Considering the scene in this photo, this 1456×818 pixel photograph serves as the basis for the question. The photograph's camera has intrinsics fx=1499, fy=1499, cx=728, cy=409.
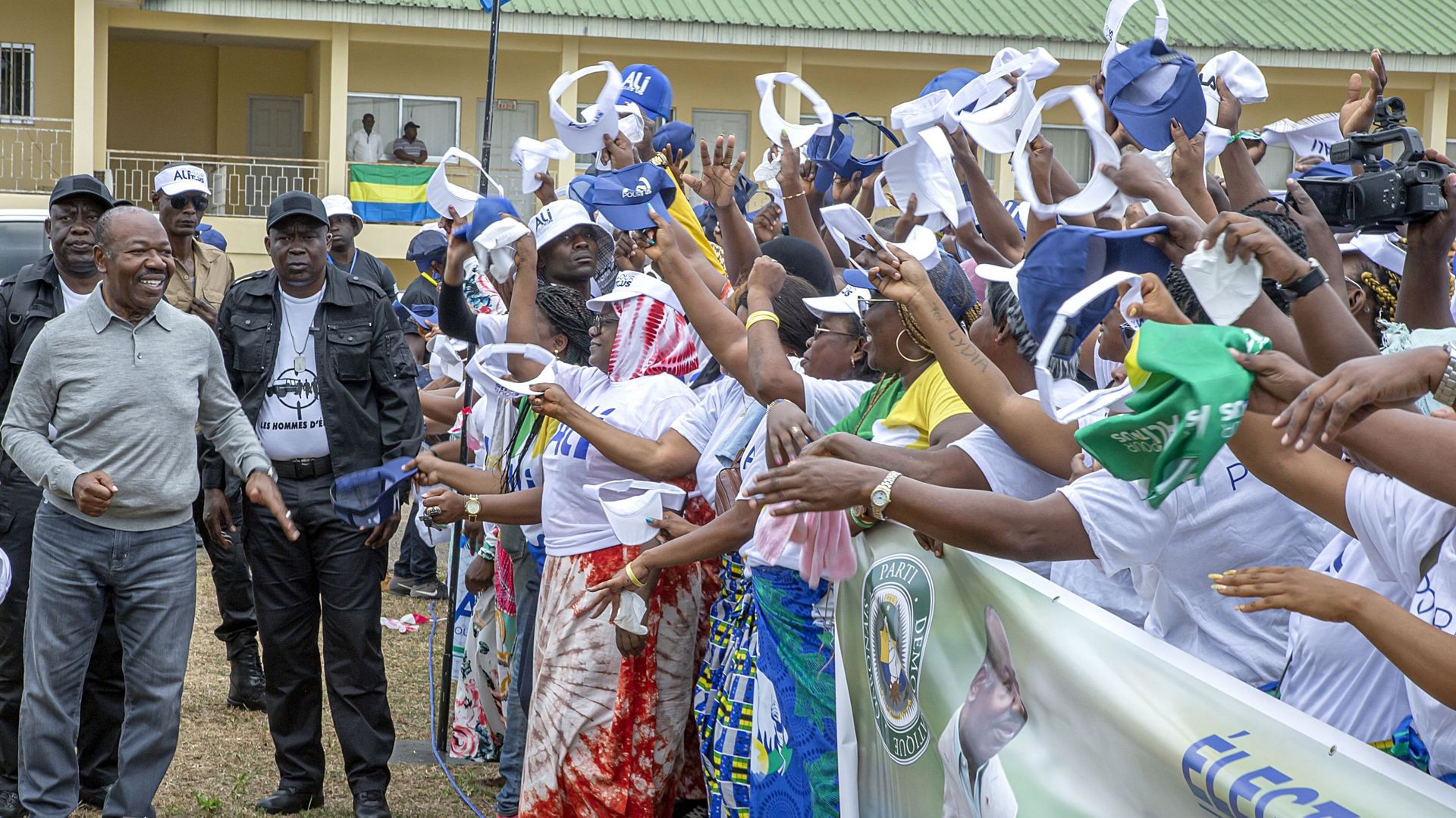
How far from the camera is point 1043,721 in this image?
276cm

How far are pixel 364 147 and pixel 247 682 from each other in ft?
49.9

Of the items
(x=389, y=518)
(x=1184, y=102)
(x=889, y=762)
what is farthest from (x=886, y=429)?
(x=389, y=518)

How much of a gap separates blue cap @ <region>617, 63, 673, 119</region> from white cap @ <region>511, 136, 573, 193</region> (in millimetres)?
373

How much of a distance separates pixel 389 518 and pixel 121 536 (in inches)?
36.7

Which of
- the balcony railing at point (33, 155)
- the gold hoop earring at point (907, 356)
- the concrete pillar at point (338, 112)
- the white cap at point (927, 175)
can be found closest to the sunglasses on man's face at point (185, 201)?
the white cap at point (927, 175)

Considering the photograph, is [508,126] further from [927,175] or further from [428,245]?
[927,175]

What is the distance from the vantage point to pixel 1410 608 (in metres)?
2.43

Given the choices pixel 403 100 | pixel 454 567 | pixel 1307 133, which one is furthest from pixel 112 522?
pixel 403 100

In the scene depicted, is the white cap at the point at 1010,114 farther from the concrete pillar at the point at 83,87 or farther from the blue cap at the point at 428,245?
the concrete pillar at the point at 83,87

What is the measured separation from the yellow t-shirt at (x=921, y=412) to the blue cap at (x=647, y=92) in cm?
297

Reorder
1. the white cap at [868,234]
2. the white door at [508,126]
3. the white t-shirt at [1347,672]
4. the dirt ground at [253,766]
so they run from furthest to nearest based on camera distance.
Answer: the white door at [508,126], the dirt ground at [253,766], the white cap at [868,234], the white t-shirt at [1347,672]

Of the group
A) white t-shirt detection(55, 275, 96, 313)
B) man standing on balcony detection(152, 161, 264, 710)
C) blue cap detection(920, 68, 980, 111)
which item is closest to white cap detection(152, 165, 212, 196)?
man standing on balcony detection(152, 161, 264, 710)

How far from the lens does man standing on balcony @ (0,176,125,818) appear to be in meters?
5.55

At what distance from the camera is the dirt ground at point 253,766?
228 inches
